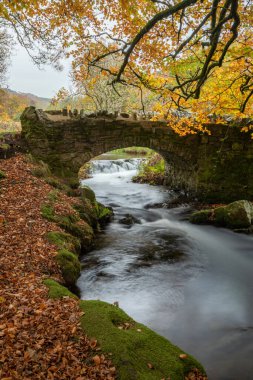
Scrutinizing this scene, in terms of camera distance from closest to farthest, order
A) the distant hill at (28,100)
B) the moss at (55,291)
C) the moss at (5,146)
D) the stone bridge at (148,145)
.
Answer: the moss at (55,291) → the moss at (5,146) → the stone bridge at (148,145) → the distant hill at (28,100)

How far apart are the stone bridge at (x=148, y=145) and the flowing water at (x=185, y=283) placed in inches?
124

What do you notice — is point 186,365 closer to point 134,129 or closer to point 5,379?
point 5,379

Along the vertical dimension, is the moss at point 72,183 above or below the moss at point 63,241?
above

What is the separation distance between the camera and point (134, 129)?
44.0 ft

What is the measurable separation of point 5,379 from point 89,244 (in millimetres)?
6123

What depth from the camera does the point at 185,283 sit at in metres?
7.34

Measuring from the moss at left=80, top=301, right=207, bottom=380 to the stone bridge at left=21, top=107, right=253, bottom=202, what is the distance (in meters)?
9.69

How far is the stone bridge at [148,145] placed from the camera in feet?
41.5

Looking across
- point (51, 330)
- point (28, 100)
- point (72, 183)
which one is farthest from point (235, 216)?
point (28, 100)

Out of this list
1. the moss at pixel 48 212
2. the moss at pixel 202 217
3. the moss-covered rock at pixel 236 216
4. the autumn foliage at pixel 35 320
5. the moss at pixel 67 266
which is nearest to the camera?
the autumn foliage at pixel 35 320

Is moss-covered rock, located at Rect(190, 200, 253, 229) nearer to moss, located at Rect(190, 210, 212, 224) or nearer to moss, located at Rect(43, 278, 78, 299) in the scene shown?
moss, located at Rect(190, 210, 212, 224)

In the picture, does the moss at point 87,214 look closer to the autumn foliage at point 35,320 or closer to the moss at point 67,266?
the autumn foliage at point 35,320

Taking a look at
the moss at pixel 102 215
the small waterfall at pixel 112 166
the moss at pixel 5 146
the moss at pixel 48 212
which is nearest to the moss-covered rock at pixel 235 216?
the moss at pixel 102 215

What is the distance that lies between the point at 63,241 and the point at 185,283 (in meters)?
3.22
